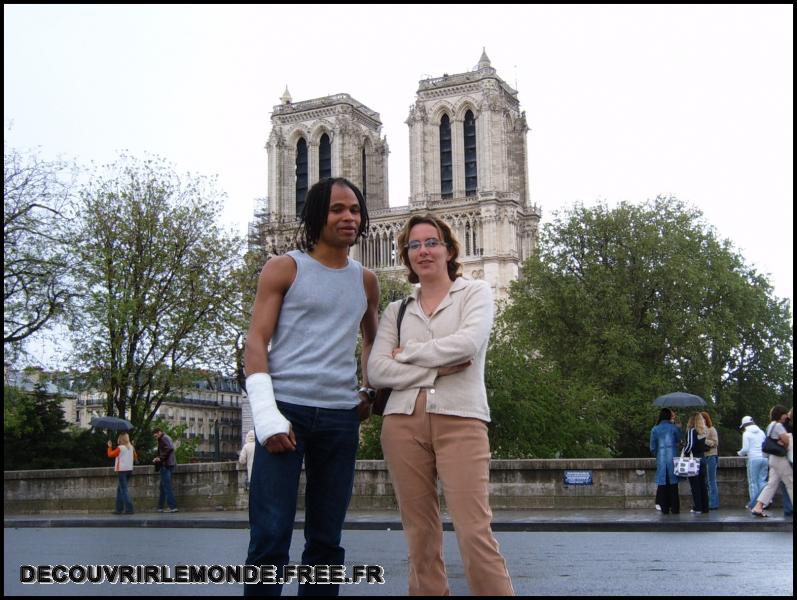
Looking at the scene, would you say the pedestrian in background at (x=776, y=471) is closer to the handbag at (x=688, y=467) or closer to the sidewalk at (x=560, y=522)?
the sidewalk at (x=560, y=522)

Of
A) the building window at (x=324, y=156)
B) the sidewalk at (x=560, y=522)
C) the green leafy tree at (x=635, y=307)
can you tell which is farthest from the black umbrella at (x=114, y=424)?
the building window at (x=324, y=156)

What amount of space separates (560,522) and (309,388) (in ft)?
34.2

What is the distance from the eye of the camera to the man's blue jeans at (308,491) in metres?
4.32

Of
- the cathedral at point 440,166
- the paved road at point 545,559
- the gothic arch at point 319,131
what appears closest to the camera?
the paved road at point 545,559

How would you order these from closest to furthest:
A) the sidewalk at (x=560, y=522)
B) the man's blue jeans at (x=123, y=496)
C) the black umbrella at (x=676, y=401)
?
the sidewalk at (x=560, y=522), the black umbrella at (x=676, y=401), the man's blue jeans at (x=123, y=496)

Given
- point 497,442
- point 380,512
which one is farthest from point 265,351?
point 497,442

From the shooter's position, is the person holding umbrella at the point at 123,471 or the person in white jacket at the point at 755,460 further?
the person holding umbrella at the point at 123,471

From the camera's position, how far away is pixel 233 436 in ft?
330

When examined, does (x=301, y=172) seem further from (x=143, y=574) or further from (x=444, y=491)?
(x=444, y=491)

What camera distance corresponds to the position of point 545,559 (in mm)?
8609

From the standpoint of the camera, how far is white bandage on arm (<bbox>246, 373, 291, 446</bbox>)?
4.26 m

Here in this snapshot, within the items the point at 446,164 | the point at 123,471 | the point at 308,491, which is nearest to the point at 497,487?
the point at 123,471

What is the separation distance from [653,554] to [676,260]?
41.0 m

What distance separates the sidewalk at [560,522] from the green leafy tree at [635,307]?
1082 inches
